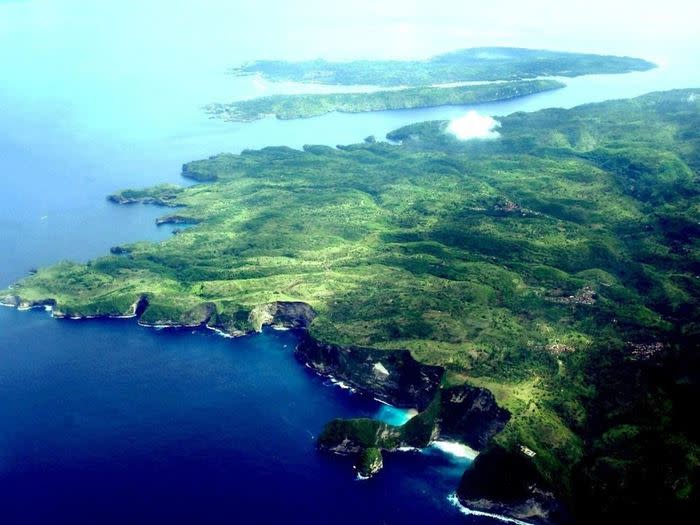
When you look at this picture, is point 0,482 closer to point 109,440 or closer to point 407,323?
point 109,440

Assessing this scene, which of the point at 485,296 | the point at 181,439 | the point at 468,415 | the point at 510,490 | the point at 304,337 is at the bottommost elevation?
the point at 181,439

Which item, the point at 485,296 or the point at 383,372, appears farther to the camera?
the point at 485,296

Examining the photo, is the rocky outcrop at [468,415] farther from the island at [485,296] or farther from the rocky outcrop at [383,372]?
the rocky outcrop at [383,372]

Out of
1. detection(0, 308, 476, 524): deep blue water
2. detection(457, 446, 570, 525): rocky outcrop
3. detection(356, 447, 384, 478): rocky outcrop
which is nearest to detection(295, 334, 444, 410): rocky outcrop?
detection(0, 308, 476, 524): deep blue water

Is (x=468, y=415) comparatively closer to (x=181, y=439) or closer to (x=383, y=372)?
(x=383, y=372)

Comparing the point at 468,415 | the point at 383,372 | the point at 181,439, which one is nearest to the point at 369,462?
the point at 468,415
